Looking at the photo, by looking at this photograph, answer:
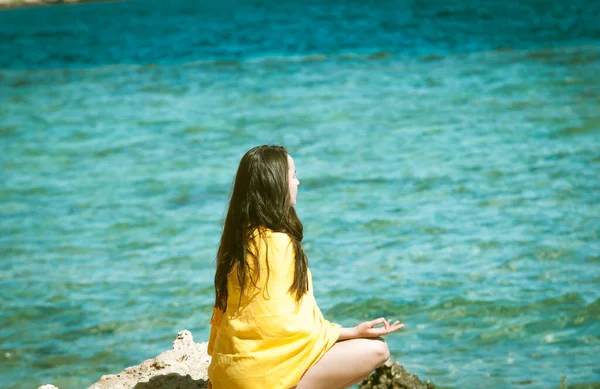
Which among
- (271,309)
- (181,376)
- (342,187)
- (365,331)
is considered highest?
(342,187)

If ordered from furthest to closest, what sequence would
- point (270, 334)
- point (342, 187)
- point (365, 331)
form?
point (342, 187)
point (365, 331)
point (270, 334)

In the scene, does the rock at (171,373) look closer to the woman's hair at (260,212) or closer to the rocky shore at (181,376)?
the rocky shore at (181,376)

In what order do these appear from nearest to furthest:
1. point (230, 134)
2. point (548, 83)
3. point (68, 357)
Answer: point (68, 357) → point (230, 134) → point (548, 83)

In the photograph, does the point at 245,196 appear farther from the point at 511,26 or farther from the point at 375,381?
the point at 511,26

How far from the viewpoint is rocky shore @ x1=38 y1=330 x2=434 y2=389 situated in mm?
3346

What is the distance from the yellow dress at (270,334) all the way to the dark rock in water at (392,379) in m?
0.69

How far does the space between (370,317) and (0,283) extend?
2.94 m

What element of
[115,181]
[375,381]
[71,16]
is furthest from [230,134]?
[71,16]

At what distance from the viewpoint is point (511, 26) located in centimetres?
1688

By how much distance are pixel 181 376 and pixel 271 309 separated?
78cm

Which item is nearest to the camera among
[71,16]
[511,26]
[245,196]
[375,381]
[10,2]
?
[245,196]

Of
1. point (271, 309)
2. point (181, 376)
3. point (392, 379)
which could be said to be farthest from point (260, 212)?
point (392, 379)

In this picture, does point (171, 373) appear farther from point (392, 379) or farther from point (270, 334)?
point (392, 379)

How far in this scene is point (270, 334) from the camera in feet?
9.26
